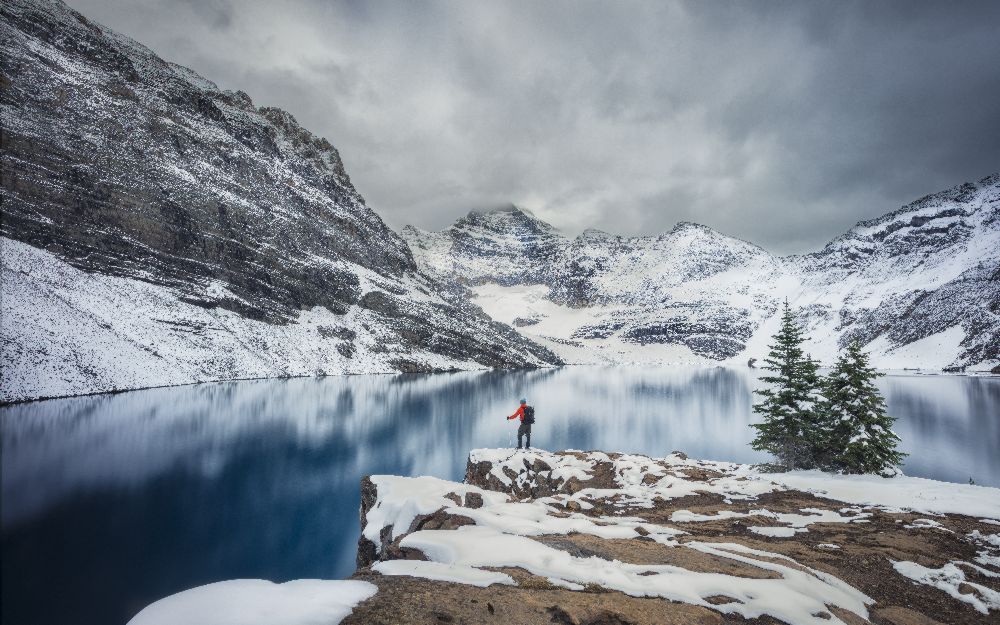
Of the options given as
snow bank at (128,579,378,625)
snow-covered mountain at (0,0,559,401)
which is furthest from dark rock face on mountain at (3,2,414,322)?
snow bank at (128,579,378,625)

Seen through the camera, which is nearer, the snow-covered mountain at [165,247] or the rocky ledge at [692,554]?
the rocky ledge at [692,554]

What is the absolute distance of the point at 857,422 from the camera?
622 inches

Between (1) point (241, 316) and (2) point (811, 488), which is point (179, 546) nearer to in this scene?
(2) point (811, 488)

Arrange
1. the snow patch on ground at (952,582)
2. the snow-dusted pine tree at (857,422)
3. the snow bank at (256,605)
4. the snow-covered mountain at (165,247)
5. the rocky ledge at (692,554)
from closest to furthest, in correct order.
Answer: the snow bank at (256,605), the rocky ledge at (692,554), the snow patch on ground at (952,582), the snow-dusted pine tree at (857,422), the snow-covered mountain at (165,247)

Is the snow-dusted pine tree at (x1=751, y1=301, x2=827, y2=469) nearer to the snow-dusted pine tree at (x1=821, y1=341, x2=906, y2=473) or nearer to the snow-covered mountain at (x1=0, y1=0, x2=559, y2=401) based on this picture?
the snow-dusted pine tree at (x1=821, y1=341, x2=906, y2=473)

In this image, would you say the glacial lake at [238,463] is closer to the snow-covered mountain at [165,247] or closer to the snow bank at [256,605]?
the snow bank at [256,605]

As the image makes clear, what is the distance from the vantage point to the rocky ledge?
4668 mm

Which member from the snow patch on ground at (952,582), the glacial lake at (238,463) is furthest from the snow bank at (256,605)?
the glacial lake at (238,463)

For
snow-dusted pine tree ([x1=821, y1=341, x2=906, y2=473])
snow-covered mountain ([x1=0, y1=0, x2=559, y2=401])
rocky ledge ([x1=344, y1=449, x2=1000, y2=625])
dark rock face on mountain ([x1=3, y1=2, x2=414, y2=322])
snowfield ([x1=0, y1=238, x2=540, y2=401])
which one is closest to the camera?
rocky ledge ([x1=344, y1=449, x2=1000, y2=625])

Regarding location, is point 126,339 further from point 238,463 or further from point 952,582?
point 952,582

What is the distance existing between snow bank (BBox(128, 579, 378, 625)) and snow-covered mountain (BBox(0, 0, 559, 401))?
5756 cm

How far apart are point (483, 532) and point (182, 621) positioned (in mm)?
5044

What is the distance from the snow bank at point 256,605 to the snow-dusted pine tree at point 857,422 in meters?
18.4

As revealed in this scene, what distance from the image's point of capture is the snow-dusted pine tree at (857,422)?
15305 mm
